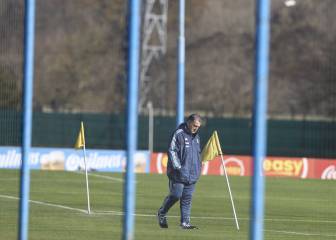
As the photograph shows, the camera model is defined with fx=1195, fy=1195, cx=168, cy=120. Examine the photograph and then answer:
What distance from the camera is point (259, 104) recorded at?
10.8 m

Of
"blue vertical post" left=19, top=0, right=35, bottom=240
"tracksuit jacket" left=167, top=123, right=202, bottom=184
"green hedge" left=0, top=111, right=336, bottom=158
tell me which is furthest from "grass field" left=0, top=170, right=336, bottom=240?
"green hedge" left=0, top=111, right=336, bottom=158

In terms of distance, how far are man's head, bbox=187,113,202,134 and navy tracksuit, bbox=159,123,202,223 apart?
0.09m

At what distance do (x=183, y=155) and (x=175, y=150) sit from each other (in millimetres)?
181

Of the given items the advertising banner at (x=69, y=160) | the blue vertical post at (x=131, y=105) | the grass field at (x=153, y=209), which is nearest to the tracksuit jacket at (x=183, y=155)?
the grass field at (x=153, y=209)

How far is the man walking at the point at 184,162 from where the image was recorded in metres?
20.4

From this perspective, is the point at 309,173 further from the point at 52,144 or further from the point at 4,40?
the point at 4,40

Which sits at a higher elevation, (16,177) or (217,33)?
(217,33)

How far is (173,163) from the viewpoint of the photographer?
20.4 metres

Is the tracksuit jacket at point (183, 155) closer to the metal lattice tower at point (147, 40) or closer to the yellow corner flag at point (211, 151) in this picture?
the yellow corner flag at point (211, 151)

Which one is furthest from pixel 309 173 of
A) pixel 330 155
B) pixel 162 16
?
pixel 162 16

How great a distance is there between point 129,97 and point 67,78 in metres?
59.2

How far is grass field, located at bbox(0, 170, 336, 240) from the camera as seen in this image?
787 inches

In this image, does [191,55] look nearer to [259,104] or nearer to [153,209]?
[153,209]

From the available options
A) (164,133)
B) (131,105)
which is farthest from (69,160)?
(131,105)
